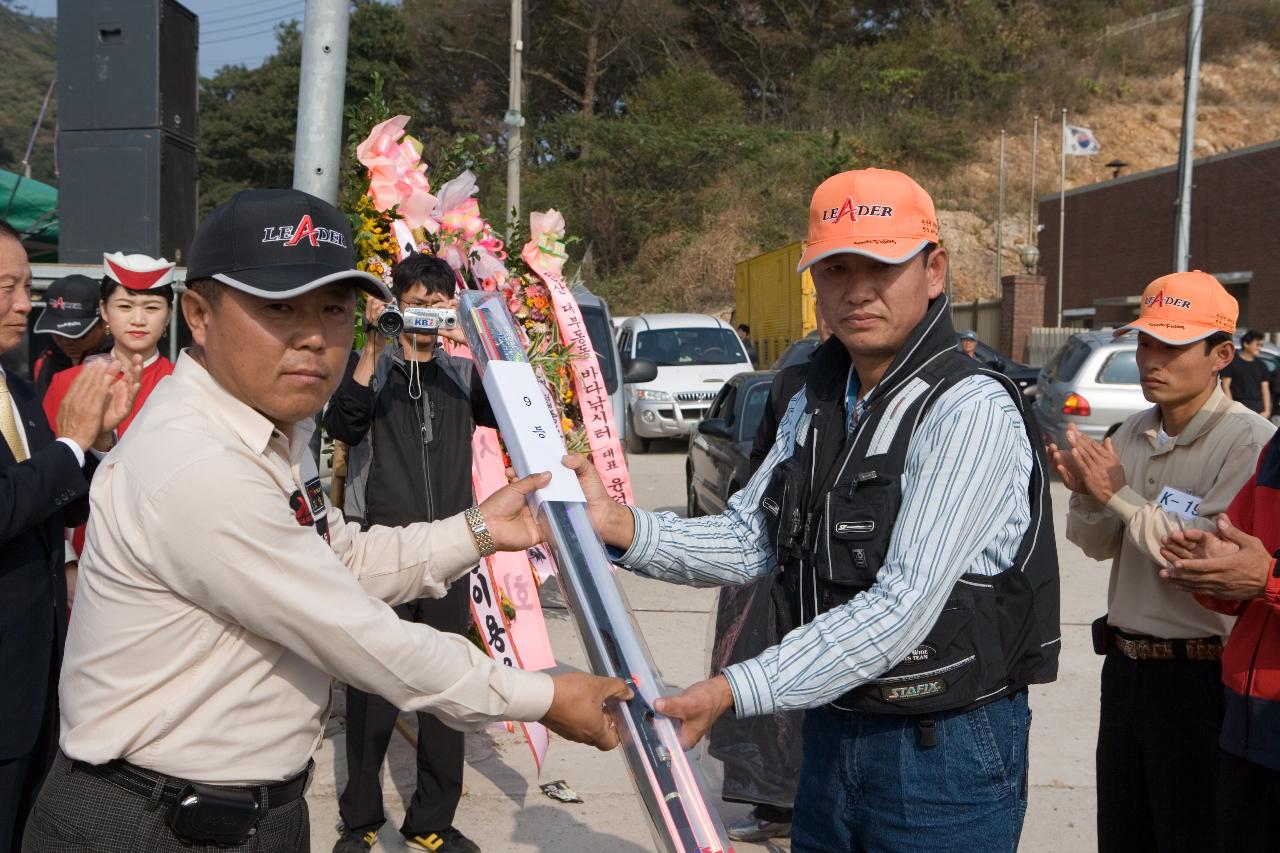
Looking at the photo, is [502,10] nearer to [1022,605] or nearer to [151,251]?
[151,251]

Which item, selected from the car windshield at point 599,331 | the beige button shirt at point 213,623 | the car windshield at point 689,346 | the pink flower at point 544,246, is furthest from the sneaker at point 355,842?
the car windshield at point 689,346

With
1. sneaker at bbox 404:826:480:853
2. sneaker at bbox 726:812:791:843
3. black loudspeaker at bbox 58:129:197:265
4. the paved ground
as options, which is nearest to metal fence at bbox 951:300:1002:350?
the paved ground

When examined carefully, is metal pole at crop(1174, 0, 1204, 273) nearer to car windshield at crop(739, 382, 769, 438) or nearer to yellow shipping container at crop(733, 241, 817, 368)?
yellow shipping container at crop(733, 241, 817, 368)

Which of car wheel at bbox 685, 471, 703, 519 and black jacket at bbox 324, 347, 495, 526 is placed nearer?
black jacket at bbox 324, 347, 495, 526

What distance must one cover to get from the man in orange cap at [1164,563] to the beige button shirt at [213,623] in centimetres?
208

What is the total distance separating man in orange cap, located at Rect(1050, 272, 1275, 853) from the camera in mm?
3203

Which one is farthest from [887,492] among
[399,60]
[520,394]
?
[399,60]

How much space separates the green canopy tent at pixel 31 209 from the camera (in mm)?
10188

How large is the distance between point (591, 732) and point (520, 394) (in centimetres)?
84

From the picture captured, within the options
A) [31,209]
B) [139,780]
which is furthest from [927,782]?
[31,209]

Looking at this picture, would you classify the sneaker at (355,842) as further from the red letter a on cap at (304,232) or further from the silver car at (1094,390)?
the silver car at (1094,390)

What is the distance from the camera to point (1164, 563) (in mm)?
3068

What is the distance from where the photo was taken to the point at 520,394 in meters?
2.69

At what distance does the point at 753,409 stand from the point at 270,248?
8.01 metres
